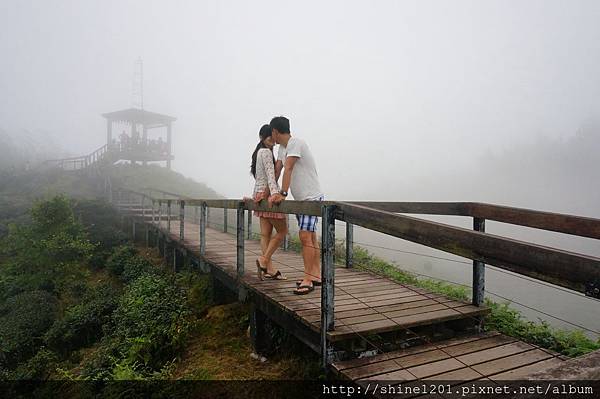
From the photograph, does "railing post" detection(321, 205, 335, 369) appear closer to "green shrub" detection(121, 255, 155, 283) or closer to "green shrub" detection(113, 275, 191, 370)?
"green shrub" detection(113, 275, 191, 370)

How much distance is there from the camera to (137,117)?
28500mm

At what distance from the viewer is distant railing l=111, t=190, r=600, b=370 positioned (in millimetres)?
1273

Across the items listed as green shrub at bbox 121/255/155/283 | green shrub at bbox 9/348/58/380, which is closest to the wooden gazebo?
green shrub at bbox 121/255/155/283

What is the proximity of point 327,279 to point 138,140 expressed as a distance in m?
27.9

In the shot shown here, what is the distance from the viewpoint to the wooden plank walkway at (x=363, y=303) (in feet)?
10.1

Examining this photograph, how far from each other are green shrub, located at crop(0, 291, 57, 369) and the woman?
5457 millimetres

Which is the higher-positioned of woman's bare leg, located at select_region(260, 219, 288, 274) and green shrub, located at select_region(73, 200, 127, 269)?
woman's bare leg, located at select_region(260, 219, 288, 274)

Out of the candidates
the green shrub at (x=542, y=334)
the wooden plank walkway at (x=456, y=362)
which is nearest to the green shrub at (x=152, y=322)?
the wooden plank walkway at (x=456, y=362)

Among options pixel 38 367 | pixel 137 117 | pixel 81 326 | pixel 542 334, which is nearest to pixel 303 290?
pixel 542 334

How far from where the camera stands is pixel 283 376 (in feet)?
11.6

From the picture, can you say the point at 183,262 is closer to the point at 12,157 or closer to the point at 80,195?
the point at 80,195

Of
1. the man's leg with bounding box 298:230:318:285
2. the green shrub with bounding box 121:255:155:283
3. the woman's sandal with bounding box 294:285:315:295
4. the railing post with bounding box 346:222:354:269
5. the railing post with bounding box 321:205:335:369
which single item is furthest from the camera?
the green shrub with bounding box 121:255:155:283

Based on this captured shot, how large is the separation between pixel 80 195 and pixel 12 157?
24.9m

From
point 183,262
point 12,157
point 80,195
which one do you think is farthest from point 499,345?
point 12,157
